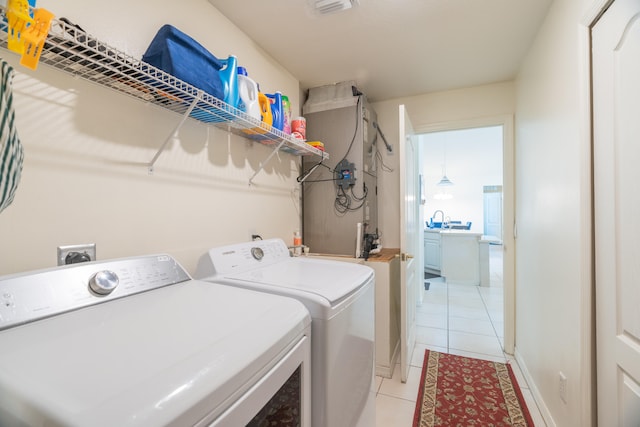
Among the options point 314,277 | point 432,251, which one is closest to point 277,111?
point 314,277

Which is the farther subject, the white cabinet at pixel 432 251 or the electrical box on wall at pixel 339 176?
the white cabinet at pixel 432 251

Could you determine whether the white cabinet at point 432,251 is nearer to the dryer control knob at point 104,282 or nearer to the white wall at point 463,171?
the white wall at point 463,171

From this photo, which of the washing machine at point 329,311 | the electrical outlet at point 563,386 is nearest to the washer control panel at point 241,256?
the washing machine at point 329,311

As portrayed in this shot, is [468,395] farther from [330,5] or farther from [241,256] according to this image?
[330,5]

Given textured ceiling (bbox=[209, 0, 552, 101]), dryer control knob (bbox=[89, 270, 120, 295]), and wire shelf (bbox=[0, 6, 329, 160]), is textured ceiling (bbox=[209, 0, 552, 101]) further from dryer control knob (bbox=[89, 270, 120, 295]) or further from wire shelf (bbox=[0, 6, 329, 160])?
dryer control knob (bbox=[89, 270, 120, 295])

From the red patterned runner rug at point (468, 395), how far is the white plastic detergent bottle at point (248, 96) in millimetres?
2039

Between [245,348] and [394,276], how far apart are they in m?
1.95

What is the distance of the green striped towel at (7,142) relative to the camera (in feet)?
1.89

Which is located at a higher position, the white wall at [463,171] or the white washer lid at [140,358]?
the white wall at [463,171]

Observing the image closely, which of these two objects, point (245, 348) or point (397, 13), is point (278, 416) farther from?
point (397, 13)

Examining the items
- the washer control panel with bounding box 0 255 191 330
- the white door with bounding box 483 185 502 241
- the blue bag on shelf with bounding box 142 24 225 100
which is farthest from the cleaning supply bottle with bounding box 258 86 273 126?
the white door with bounding box 483 185 502 241

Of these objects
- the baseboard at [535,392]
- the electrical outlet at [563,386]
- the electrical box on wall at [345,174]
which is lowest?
the baseboard at [535,392]

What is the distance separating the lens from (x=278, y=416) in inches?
29.5

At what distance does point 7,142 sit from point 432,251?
19.4 ft
